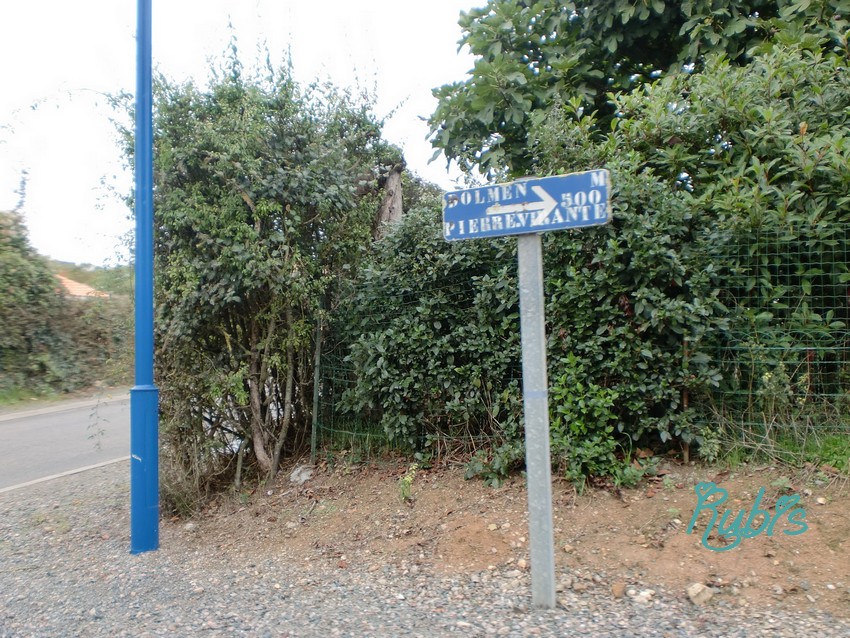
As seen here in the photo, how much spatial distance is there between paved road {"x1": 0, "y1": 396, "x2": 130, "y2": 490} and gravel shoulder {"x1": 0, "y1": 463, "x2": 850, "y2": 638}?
8.08 ft

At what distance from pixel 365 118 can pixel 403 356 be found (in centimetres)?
282

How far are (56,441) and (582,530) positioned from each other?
31.7ft

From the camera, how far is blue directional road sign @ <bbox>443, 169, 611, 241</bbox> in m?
3.61

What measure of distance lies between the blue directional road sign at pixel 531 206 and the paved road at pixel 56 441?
16.9ft

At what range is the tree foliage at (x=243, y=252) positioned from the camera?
573 centimetres

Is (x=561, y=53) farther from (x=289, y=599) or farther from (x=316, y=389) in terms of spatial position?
(x=289, y=599)

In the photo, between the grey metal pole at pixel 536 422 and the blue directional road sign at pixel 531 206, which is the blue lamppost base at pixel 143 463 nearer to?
the blue directional road sign at pixel 531 206

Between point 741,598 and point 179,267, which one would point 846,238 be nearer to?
point 741,598

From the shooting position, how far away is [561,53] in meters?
8.01

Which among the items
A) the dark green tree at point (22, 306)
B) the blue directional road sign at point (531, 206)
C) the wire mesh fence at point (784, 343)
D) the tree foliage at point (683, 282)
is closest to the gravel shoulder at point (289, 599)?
the tree foliage at point (683, 282)

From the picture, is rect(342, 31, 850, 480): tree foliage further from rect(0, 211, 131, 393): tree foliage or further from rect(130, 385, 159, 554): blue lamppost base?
rect(0, 211, 131, 393): tree foliage

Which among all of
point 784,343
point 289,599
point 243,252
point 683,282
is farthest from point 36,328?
point 784,343

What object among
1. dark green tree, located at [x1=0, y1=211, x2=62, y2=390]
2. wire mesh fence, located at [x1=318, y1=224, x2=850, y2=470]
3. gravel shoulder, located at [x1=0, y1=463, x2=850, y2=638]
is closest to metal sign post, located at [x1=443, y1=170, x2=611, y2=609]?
gravel shoulder, located at [x1=0, y1=463, x2=850, y2=638]

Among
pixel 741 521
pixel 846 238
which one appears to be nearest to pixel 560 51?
pixel 846 238
